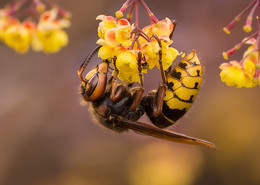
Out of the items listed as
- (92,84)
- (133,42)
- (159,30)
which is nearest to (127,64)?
(133,42)

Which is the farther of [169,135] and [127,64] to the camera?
[169,135]

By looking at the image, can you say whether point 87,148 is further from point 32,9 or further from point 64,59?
point 32,9

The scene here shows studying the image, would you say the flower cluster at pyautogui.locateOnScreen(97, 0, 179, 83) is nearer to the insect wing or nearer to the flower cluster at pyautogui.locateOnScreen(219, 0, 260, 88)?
the flower cluster at pyautogui.locateOnScreen(219, 0, 260, 88)

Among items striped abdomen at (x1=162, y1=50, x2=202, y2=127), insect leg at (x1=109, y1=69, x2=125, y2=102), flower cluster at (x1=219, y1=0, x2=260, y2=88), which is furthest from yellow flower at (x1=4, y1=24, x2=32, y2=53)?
flower cluster at (x1=219, y1=0, x2=260, y2=88)

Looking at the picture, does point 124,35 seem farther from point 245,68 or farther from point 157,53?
point 245,68

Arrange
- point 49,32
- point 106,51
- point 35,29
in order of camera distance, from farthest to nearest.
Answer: point 35,29, point 49,32, point 106,51

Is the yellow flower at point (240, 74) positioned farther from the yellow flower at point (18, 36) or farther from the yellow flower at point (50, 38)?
the yellow flower at point (18, 36)
